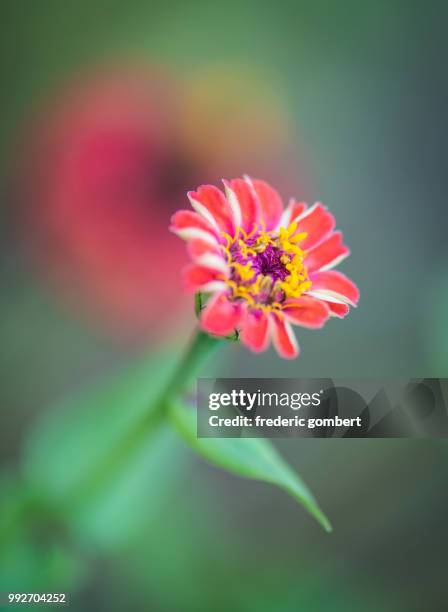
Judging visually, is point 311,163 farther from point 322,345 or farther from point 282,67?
point 322,345

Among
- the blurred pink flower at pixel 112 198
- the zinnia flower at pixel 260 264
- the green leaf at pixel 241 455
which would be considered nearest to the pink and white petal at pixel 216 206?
the zinnia flower at pixel 260 264

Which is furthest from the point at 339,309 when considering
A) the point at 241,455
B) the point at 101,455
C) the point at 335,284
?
the point at 101,455

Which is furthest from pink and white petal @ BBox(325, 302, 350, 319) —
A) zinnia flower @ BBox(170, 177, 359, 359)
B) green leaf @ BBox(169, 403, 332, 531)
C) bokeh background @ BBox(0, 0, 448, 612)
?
bokeh background @ BBox(0, 0, 448, 612)

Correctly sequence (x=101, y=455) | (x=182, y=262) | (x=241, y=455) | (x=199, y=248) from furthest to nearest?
1. (x=182, y=262)
2. (x=101, y=455)
3. (x=241, y=455)
4. (x=199, y=248)

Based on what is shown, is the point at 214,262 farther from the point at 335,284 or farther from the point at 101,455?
the point at 101,455

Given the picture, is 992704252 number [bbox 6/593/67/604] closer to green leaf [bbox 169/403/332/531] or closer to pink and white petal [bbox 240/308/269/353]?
green leaf [bbox 169/403/332/531]

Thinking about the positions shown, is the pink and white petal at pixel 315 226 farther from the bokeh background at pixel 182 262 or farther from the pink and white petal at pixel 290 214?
the bokeh background at pixel 182 262
